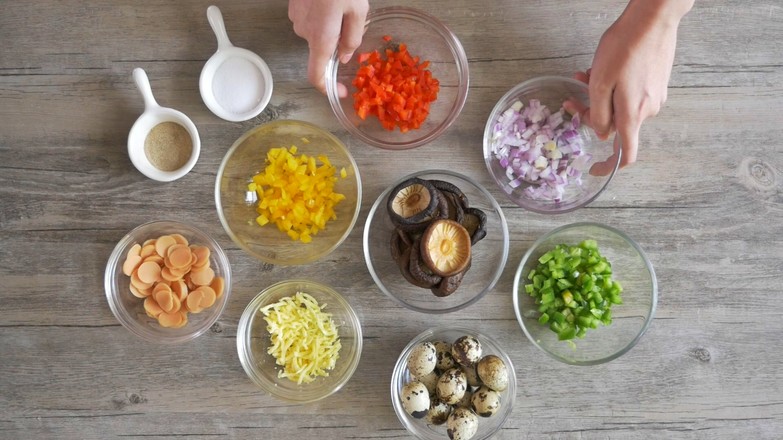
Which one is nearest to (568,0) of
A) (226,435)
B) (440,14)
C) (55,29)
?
(440,14)

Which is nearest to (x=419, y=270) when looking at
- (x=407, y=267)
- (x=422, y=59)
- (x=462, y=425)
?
(x=407, y=267)

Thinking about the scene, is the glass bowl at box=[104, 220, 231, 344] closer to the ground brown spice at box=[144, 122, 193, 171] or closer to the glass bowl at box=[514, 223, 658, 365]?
the ground brown spice at box=[144, 122, 193, 171]

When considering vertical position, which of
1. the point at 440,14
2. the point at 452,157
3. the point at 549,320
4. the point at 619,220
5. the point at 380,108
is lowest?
the point at 549,320

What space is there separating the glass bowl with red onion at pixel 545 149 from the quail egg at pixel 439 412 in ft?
2.62

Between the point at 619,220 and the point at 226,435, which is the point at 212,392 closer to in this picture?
the point at 226,435

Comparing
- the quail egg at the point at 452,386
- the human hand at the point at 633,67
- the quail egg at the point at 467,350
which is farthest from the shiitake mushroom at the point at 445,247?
the human hand at the point at 633,67

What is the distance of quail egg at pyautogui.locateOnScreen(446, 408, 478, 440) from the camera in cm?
220

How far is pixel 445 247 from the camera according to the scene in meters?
2.17

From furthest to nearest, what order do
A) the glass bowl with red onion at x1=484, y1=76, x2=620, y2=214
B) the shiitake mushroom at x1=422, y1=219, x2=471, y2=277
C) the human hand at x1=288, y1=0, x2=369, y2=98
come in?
the glass bowl with red onion at x1=484, y1=76, x2=620, y2=214
the shiitake mushroom at x1=422, y1=219, x2=471, y2=277
the human hand at x1=288, y1=0, x2=369, y2=98

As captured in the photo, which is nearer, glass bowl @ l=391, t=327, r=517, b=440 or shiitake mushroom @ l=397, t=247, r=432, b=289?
shiitake mushroom @ l=397, t=247, r=432, b=289

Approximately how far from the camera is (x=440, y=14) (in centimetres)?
239

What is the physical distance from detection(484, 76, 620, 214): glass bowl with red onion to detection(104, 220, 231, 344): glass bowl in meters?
1.10

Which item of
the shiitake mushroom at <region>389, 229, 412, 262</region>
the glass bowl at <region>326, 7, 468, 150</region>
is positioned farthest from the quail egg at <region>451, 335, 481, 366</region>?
the glass bowl at <region>326, 7, 468, 150</region>

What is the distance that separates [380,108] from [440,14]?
46cm
